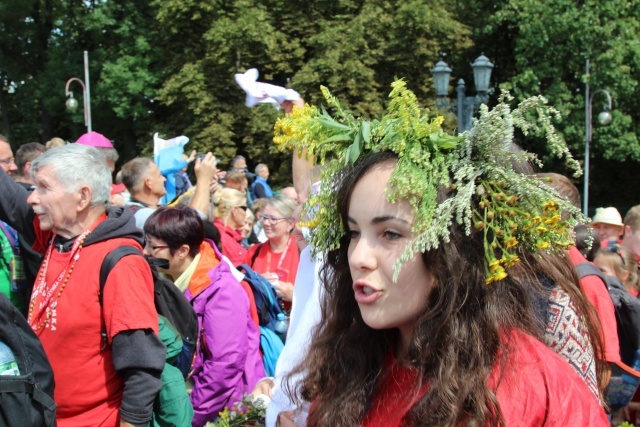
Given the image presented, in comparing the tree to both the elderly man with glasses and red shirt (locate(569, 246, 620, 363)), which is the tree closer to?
red shirt (locate(569, 246, 620, 363))

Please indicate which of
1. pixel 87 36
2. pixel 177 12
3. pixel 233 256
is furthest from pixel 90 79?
pixel 233 256

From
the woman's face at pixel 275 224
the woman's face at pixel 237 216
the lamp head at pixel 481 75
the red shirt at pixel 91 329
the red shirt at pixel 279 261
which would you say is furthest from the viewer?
the lamp head at pixel 481 75

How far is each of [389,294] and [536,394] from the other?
379 millimetres

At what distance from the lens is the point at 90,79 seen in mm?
31141

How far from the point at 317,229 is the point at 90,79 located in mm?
31472

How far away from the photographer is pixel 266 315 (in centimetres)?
445

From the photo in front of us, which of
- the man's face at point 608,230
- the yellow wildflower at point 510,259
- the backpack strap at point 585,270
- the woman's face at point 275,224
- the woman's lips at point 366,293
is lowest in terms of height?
the man's face at point 608,230

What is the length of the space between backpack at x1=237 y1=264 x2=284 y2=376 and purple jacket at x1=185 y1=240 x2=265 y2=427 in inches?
10.3

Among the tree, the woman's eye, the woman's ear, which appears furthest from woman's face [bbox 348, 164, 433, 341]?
the tree

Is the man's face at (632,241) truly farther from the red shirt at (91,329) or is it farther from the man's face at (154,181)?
the red shirt at (91,329)

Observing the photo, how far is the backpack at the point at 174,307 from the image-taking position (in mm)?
2834

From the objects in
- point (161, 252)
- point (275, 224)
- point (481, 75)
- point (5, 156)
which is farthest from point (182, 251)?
point (481, 75)

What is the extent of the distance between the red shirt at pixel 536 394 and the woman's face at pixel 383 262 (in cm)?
19

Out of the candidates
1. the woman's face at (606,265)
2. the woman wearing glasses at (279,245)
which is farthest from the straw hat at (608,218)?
the woman wearing glasses at (279,245)
